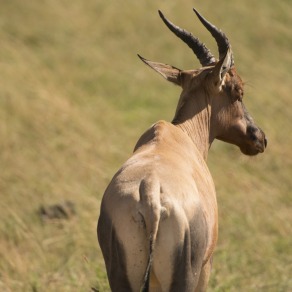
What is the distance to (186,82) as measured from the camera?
779 cm

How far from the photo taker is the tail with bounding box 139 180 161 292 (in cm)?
564

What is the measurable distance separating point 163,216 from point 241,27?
15.1m

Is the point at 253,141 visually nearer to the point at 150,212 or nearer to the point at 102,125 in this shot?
the point at 150,212

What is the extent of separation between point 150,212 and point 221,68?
2.06 meters

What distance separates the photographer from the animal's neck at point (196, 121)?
760 centimetres

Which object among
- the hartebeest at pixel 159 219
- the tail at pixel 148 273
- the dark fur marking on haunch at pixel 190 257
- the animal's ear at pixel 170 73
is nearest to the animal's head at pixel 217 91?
the animal's ear at pixel 170 73

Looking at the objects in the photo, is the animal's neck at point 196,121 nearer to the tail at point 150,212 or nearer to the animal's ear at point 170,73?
the animal's ear at point 170,73

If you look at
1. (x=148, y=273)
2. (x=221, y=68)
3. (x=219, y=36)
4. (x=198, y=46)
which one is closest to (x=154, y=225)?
(x=148, y=273)

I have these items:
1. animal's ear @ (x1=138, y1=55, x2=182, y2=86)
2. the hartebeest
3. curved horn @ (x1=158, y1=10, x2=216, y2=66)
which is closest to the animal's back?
the hartebeest

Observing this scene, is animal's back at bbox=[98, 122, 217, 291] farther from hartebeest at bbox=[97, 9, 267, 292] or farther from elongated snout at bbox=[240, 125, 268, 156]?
elongated snout at bbox=[240, 125, 268, 156]

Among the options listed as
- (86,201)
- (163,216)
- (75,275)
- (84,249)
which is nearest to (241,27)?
(86,201)

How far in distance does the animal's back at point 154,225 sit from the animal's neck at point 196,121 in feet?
4.50

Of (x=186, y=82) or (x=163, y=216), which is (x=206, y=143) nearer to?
(x=186, y=82)

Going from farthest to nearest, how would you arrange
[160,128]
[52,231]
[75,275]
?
[52,231], [75,275], [160,128]
